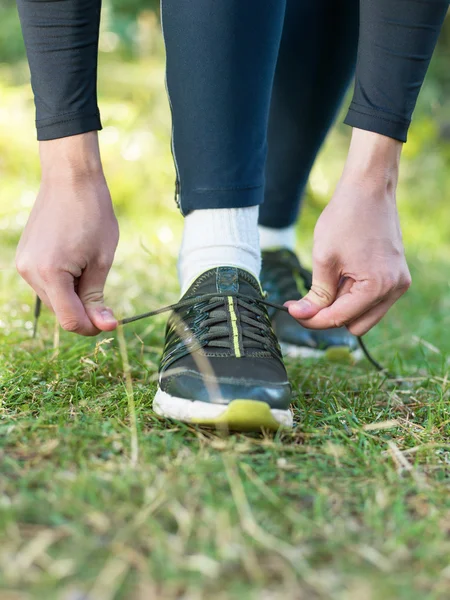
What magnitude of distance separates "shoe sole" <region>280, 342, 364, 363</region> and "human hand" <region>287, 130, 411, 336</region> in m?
0.43

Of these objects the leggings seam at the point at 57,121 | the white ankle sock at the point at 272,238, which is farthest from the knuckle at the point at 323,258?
the white ankle sock at the point at 272,238

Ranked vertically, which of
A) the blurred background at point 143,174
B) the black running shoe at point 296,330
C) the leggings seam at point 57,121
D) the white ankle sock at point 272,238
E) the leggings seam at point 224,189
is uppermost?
the leggings seam at point 57,121

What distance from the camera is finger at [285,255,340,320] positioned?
111 centimetres

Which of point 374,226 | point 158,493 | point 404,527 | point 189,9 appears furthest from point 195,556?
point 189,9

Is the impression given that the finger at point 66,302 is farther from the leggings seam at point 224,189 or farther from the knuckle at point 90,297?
the leggings seam at point 224,189

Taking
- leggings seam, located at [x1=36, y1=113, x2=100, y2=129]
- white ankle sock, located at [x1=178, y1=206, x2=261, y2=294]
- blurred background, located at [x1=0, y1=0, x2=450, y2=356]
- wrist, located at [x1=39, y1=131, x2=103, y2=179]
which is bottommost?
blurred background, located at [x1=0, y1=0, x2=450, y2=356]

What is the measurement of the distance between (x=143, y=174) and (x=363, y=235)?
96.9 inches

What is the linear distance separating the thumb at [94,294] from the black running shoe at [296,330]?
0.53 m

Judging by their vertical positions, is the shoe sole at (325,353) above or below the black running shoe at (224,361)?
below

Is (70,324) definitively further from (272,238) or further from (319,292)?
(272,238)

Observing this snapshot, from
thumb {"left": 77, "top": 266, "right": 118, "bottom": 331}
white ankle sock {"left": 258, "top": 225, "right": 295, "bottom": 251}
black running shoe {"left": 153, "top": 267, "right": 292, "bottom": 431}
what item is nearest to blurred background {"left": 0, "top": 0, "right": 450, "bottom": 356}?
white ankle sock {"left": 258, "top": 225, "right": 295, "bottom": 251}

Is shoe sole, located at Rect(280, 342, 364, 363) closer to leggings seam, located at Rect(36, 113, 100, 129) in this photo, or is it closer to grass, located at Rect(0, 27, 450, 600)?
grass, located at Rect(0, 27, 450, 600)

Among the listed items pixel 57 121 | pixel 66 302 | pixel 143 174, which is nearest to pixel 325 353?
pixel 66 302

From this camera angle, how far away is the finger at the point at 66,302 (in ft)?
3.52
